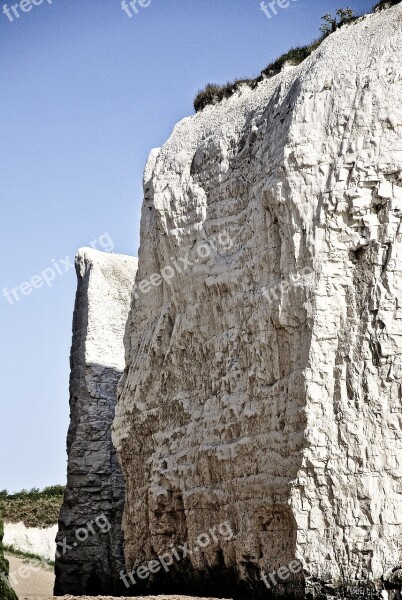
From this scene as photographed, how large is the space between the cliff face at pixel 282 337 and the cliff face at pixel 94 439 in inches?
206

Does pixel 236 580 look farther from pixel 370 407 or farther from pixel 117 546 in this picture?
pixel 117 546

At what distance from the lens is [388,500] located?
17.0m

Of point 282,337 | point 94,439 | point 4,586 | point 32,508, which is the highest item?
point 32,508

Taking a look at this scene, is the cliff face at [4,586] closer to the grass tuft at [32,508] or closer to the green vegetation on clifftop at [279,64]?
the green vegetation on clifftop at [279,64]

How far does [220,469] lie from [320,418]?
3295 mm

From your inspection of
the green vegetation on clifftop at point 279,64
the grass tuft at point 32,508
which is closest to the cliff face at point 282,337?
the green vegetation on clifftop at point 279,64

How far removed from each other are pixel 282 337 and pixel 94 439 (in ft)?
40.5

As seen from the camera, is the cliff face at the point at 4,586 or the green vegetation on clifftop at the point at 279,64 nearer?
the cliff face at the point at 4,586

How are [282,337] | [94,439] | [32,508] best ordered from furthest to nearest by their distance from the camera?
[32,508] → [94,439] → [282,337]

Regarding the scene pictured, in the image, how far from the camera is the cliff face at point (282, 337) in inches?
687

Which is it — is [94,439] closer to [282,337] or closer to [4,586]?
[282,337]

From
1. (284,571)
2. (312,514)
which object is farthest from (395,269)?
(284,571)

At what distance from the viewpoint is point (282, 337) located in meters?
19.1

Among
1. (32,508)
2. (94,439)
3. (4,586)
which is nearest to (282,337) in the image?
(4,586)
